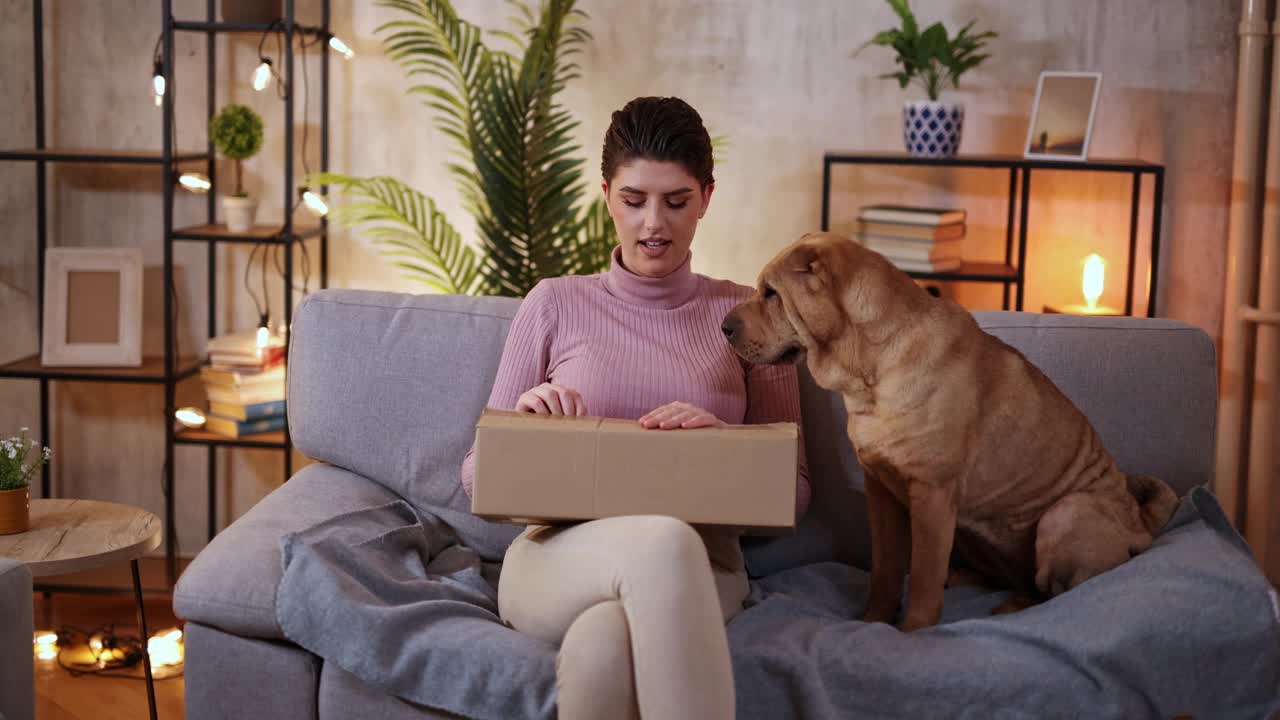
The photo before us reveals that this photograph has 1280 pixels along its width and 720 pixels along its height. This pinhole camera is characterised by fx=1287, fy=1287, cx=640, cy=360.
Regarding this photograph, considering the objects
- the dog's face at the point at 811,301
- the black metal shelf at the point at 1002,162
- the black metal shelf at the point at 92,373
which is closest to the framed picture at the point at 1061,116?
the black metal shelf at the point at 1002,162

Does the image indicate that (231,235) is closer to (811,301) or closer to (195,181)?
(195,181)

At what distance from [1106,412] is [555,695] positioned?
1.13 meters

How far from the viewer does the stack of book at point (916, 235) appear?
3.34 m

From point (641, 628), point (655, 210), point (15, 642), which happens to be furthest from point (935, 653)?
point (15, 642)

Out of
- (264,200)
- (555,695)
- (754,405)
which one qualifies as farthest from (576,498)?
(264,200)

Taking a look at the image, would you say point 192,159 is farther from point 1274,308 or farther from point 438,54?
point 1274,308

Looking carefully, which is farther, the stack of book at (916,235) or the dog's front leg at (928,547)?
the stack of book at (916,235)

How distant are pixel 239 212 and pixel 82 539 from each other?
51.6 inches

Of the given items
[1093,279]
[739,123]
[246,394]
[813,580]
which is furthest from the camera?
[739,123]

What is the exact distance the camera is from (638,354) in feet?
6.82

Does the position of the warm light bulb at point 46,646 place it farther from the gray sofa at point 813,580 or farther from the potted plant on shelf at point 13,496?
the gray sofa at point 813,580

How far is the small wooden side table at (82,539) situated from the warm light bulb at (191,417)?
0.86 metres

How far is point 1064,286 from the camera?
3.67m

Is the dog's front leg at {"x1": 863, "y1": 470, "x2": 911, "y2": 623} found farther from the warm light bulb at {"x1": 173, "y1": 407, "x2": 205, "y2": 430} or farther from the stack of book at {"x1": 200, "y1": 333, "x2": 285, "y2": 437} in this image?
the warm light bulb at {"x1": 173, "y1": 407, "x2": 205, "y2": 430}
